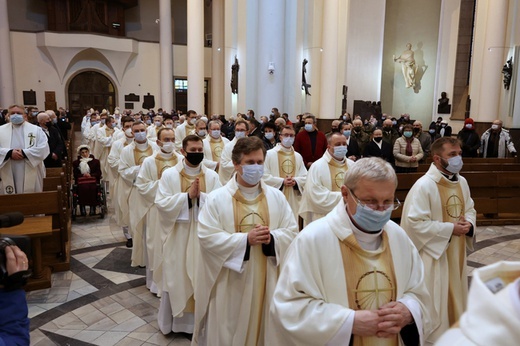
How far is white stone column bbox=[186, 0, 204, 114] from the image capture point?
18.6 meters

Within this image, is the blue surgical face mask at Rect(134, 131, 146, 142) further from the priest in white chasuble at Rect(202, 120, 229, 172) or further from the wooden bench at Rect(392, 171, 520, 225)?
the wooden bench at Rect(392, 171, 520, 225)

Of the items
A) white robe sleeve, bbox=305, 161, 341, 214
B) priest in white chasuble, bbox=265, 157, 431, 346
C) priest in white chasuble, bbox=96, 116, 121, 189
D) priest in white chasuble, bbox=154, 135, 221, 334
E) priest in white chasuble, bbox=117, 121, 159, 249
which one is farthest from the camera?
priest in white chasuble, bbox=96, 116, 121, 189

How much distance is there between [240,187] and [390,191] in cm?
154

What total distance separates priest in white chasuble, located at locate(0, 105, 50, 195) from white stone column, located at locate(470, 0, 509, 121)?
13827 millimetres

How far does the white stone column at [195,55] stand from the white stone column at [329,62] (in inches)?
212

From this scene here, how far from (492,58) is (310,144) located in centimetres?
994

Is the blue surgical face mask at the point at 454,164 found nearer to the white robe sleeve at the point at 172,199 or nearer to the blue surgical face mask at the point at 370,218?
the blue surgical face mask at the point at 370,218

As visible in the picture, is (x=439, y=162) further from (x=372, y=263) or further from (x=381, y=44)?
(x=381, y=44)

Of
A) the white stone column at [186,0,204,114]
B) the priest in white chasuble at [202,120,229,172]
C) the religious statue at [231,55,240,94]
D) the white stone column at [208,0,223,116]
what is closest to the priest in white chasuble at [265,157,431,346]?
the priest in white chasuble at [202,120,229,172]

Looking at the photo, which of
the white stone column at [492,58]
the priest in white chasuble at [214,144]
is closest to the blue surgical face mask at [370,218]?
the priest in white chasuble at [214,144]

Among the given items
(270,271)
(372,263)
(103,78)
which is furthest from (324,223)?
(103,78)

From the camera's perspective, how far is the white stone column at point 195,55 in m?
18.6

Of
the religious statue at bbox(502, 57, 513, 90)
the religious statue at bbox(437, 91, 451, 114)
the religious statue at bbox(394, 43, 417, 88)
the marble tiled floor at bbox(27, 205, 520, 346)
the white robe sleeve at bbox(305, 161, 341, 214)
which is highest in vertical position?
the religious statue at bbox(394, 43, 417, 88)

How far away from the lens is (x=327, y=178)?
5.75m
